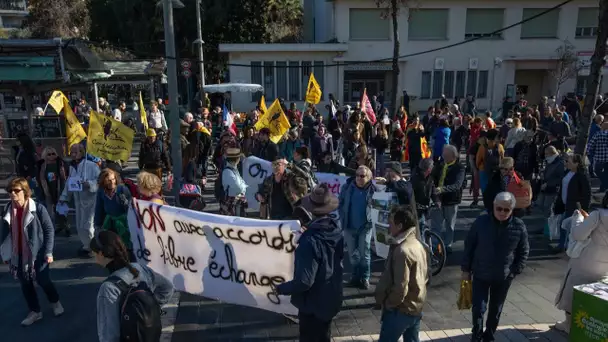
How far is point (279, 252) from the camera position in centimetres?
479

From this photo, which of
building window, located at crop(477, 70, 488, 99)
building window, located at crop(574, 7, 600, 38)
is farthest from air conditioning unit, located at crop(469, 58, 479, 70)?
Answer: building window, located at crop(574, 7, 600, 38)

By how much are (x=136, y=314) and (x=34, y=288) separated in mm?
3094

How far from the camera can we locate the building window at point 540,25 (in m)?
27.4

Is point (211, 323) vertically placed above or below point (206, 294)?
below

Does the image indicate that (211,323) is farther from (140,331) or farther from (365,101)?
(365,101)

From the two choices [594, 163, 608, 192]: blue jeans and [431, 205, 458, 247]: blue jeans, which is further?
[594, 163, 608, 192]: blue jeans

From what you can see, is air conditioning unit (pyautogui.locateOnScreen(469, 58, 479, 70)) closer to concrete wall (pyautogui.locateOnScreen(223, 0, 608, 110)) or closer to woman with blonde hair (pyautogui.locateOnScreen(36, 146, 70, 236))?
concrete wall (pyautogui.locateOnScreen(223, 0, 608, 110))

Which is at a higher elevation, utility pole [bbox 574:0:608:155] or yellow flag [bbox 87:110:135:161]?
utility pole [bbox 574:0:608:155]

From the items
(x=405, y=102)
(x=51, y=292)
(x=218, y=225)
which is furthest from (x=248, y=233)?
(x=405, y=102)

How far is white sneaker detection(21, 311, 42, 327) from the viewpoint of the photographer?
211 inches

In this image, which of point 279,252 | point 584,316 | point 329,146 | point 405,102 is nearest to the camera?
point 584,316

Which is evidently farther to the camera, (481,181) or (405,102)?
(405,102)

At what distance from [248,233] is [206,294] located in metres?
0.99

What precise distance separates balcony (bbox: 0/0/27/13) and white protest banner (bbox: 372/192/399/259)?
67819 mm
